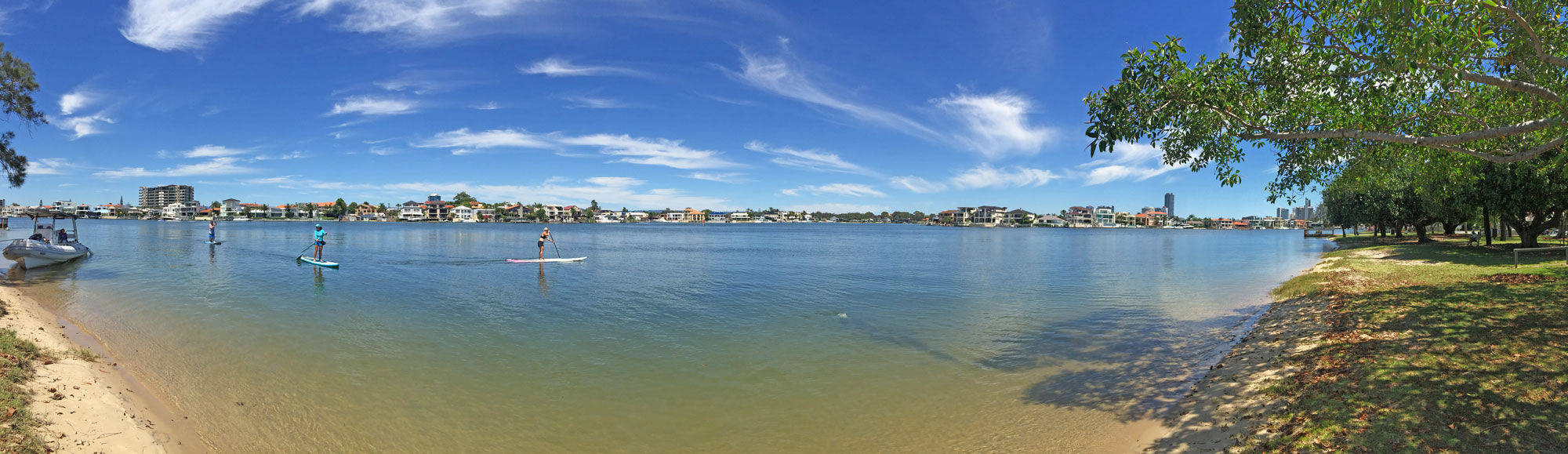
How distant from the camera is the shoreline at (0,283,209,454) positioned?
7.11 meters

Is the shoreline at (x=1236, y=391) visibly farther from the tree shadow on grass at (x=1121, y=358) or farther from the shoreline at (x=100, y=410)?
the shoreline at (x=100, y=410)

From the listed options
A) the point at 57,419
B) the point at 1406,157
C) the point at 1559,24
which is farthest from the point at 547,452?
the point at 1406,157

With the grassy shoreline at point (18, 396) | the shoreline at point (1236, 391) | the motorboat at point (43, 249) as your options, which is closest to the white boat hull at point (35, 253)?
the motorboat at point (43, 249)

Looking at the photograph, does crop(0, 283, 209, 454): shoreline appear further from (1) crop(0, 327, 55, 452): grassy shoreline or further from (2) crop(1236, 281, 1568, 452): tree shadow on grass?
(2) crop(1236, 281, 1568, 452): tree shadow on grass

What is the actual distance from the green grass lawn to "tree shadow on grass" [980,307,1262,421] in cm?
186

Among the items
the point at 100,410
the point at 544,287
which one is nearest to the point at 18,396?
the point at 100,410

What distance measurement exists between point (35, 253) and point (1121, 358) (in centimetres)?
4702

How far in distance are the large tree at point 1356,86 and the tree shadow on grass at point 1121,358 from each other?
13.4ft

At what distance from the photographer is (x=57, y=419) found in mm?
7309

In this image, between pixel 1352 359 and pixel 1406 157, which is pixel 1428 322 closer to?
pixel 1352 359

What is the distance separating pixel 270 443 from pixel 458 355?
473 centimetres

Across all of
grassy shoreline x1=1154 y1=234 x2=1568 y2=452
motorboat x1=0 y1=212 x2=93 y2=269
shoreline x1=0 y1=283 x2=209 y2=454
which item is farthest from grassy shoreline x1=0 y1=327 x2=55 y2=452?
motorboat x1=0 y1=212 x2=93 y2=269

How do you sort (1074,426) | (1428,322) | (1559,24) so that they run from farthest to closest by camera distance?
(1428,322) → (1559,24) → (1074,426)

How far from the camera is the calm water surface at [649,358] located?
8.70 metres
